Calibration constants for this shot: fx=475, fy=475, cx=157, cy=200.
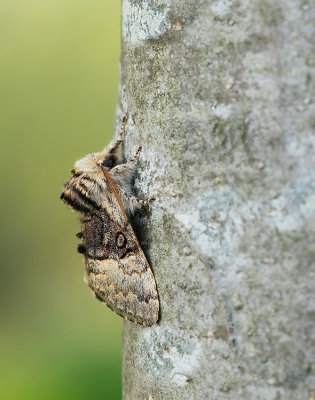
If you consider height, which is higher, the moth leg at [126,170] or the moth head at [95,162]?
the moth head at [95,162]

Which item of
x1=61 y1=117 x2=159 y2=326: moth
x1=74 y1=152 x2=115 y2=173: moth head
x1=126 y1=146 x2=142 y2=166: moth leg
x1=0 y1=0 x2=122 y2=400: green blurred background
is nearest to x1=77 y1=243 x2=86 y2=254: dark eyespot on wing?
x1=61 y1=117 x2=159 y2=326: moth

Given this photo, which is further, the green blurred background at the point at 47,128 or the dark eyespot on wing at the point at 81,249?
the green blurred background at the point at 47,128

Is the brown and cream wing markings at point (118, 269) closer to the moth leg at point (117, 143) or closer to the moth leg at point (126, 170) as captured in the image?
the moth leg at point (126, 170)

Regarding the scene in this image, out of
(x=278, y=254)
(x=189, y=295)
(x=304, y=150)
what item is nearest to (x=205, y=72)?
(x=304, y=150)

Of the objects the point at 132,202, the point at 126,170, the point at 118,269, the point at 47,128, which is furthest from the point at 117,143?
the point at 47,128

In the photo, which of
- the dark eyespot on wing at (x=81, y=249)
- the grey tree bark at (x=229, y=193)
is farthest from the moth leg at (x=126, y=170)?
the dark eyespot on wing at (x=81, y=249)

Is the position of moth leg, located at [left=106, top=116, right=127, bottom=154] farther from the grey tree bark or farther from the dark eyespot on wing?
the dark eyespot on wing

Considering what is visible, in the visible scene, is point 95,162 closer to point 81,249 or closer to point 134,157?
point 81,249
